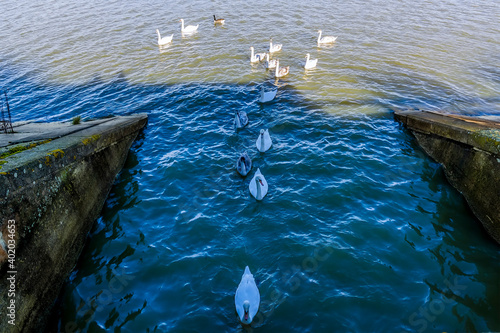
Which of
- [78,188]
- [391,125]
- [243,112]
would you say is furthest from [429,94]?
[78,188]

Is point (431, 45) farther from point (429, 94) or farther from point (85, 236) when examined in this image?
point (85, 236)

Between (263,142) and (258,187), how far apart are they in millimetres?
2963

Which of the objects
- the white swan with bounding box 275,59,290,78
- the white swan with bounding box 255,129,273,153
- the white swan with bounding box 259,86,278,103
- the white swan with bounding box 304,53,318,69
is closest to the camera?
the white swan with bounding box 255,129,273,153

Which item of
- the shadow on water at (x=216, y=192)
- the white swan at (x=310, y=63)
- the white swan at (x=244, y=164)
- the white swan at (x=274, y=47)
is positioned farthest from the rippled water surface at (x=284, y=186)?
the white swan at (x=274, y=47)

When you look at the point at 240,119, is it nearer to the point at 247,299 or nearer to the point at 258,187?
the point at 258,187

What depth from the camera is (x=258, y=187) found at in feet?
36.4

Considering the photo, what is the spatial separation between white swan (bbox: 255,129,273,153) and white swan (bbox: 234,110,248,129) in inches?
66.9

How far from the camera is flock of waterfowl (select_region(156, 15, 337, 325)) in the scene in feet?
25.4

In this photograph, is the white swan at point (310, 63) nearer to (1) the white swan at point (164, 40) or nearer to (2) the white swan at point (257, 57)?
(2) the white swan at point (257, 57)

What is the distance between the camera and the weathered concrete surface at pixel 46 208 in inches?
286

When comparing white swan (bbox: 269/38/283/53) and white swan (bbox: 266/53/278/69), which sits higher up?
white swan (bbox: 269/38/283/53)

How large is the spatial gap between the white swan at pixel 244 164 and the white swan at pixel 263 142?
1.00 meters

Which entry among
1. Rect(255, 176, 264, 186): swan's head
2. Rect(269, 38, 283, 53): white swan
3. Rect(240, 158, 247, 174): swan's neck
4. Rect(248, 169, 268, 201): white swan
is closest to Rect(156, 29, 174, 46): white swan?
Rect(269, 38, 283, 53): white swan

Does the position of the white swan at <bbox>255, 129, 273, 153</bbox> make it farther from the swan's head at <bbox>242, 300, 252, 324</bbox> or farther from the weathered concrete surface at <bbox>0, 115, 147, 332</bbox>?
the swan's head at <bbox>242, 300, 252, 324</bbox>
